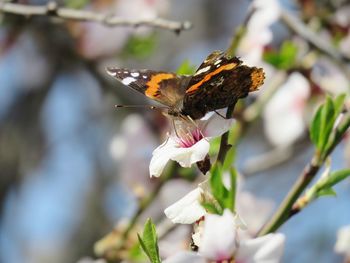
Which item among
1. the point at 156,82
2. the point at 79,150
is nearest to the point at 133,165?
the point at 156,82

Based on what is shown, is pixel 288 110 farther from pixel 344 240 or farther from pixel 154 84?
pixel 154 84

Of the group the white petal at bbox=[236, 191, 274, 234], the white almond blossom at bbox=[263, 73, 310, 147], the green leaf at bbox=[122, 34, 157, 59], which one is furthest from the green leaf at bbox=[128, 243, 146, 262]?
the green leaf at bbox=[122, 34, 157, 59]

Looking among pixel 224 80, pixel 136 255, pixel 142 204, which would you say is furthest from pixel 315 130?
pixel 142 204

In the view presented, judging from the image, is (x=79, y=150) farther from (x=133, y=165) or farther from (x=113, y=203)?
(x=133, y=165)

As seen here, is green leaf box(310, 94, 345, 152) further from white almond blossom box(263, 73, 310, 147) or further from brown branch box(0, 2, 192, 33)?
white almond blossom box(263, 73, 310, 147)

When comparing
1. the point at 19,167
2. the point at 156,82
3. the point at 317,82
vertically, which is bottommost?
the point at 19,167

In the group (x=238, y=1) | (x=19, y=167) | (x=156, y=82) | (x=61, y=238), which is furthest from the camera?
(x=238, y=1)
